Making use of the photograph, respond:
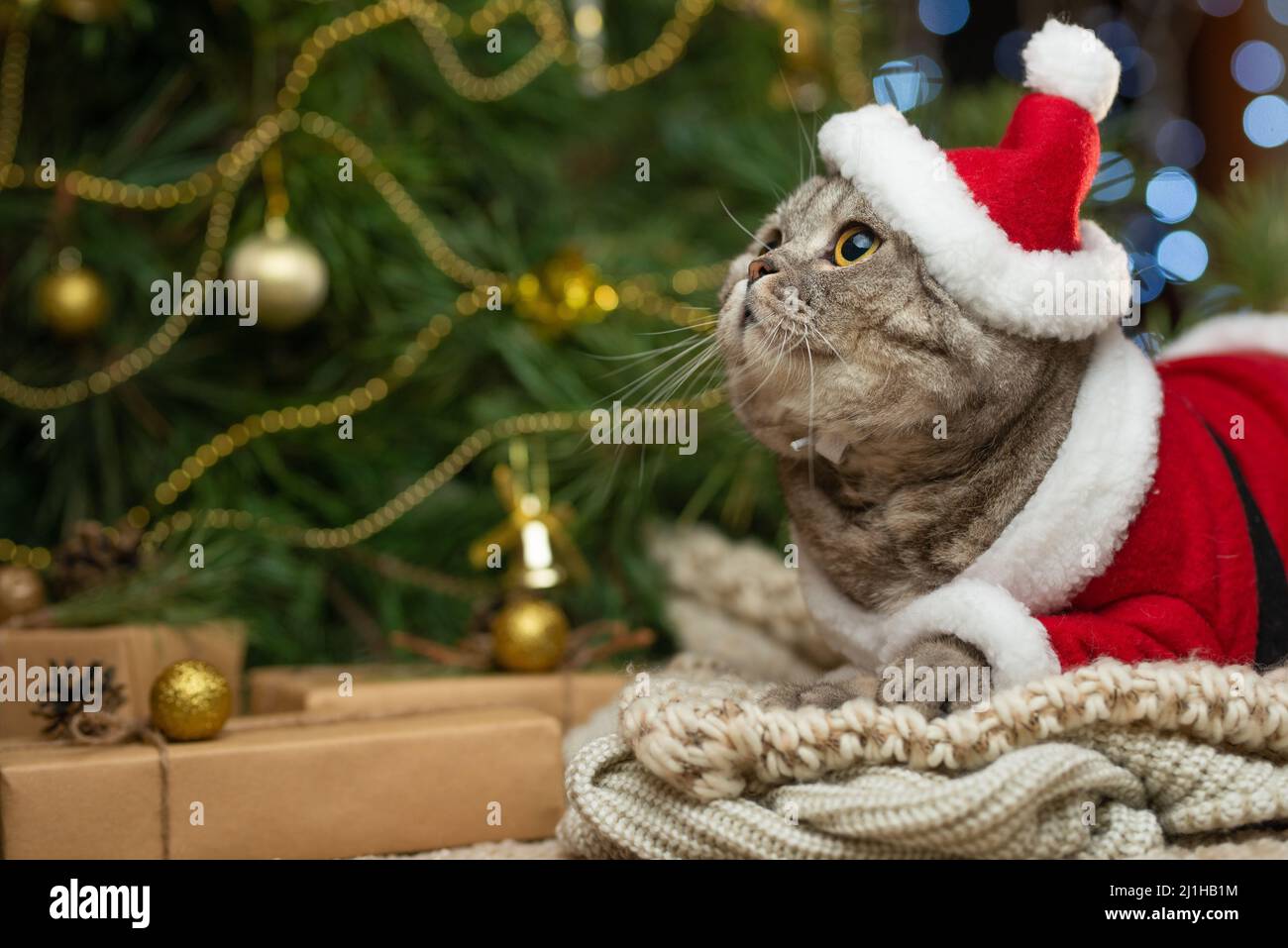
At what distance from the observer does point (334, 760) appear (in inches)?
32.3

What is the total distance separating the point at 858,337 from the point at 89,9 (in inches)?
34.9

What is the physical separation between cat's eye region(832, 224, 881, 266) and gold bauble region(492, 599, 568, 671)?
466 mm

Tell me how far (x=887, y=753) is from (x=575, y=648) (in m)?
0.56

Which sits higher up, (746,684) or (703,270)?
(703,270)

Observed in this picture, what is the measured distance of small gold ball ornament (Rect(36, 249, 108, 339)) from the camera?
1204 millimetres

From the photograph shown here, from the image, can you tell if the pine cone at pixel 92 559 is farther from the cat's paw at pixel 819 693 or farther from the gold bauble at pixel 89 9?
the cat's paw at pixel 819 693

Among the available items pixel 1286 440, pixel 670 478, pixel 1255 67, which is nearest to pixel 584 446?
pixel 670 478

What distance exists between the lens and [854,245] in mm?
797

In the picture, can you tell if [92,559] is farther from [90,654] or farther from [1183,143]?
[1183,143]

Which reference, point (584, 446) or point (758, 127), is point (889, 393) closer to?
point (584, 446)

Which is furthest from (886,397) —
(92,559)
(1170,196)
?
(1170,196)

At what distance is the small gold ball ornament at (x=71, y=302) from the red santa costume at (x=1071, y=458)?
2.63 feet
